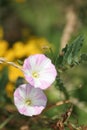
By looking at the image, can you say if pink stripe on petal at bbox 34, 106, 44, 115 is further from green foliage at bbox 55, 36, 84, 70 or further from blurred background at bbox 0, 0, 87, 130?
blurred background at bbox 0, 0, 87, 130

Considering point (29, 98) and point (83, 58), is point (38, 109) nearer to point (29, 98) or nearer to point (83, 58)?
point (29, 98)

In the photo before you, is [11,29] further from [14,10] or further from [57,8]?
[57,8]

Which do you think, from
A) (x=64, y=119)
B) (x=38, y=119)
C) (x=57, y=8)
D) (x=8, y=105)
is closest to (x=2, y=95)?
(x=8, y=105)

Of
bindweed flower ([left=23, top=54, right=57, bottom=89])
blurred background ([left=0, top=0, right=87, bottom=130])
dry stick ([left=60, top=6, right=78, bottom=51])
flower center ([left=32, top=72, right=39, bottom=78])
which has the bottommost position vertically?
blurred background ([left=0, top=0, right=87, bottom=130])

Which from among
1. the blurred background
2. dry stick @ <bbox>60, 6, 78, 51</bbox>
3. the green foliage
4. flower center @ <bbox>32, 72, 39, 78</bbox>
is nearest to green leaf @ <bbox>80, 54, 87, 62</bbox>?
the green foliage

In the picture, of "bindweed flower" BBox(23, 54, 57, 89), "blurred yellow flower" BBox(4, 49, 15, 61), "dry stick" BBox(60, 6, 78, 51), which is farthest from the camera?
"dry stick" BBox(60, 6, 78, 51)
